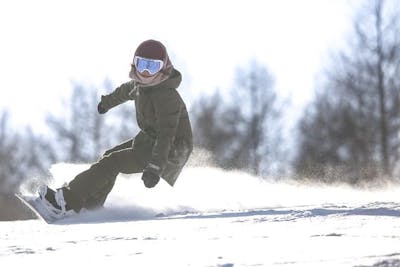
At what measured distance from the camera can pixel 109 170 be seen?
5.59 m

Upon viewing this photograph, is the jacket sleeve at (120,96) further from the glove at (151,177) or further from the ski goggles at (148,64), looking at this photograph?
the glove at (151,177)

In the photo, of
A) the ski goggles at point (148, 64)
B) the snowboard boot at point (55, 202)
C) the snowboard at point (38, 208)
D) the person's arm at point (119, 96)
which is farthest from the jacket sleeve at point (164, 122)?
the snowboard at point (38, 208)

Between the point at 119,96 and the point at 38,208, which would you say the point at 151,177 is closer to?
the point at 38,208

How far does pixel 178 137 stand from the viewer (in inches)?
233

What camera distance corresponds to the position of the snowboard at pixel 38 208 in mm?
5188

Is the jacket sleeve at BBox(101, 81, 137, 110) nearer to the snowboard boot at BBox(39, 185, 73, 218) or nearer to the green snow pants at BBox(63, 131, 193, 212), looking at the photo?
the green snow pants at BBox(63, 131, 193, 212)

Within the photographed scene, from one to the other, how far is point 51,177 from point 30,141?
28.8 meters

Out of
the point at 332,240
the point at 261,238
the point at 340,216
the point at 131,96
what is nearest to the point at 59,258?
the point at 261,238

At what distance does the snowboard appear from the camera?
5.19m

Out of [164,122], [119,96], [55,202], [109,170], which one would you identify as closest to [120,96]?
[119,96]

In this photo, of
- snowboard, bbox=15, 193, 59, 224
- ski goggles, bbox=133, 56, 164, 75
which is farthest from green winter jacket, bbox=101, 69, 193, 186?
snowboard, bbox=15, 193, 59, 224

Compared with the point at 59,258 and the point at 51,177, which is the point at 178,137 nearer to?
the point at 51,177

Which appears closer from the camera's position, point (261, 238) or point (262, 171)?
point (261, 238)

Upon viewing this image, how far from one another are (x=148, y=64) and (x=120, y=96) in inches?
31.6
